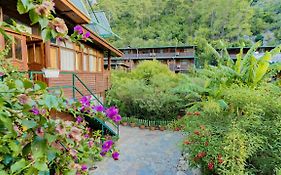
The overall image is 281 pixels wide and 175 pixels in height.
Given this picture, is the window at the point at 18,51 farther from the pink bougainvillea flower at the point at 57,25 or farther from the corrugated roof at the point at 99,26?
the corrugated roof at the point at 99,26

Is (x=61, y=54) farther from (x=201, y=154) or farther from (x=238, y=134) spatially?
(x=238, y=134)

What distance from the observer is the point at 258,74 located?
621 centimetres

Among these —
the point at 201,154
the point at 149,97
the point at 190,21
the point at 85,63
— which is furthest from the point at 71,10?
the point at 190,21

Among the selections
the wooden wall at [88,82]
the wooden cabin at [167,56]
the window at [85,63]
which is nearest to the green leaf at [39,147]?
the wooden wall at [88,82]

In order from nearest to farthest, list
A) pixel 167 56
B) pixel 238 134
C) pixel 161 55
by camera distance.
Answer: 1. pixel 238 134
2. pixel 167 56
3. pixel 161 55

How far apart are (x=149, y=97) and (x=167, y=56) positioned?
2087 cm

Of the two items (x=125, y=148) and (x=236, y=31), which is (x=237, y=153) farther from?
(x=236, y=31)

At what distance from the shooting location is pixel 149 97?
1272cm

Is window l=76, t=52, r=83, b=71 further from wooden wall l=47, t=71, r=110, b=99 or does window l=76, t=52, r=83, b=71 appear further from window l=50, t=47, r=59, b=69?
window l=50, t=47, r=59, b=69

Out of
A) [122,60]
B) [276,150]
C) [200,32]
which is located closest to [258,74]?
[276,150]

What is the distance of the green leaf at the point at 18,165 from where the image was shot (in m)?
0.81

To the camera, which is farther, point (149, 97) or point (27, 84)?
point (149, 97)

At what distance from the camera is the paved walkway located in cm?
662

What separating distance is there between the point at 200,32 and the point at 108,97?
113 feet
